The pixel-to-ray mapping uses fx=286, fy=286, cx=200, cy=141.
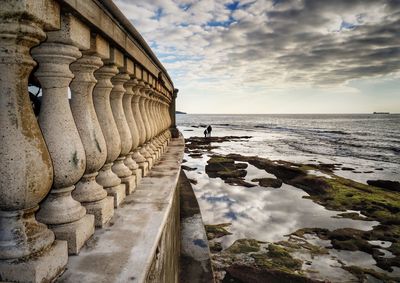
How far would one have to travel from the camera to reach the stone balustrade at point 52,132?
1.13m

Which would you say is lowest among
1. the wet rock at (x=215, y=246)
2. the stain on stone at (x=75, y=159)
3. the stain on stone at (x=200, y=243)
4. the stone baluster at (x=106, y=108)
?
the wet rock at (x=215, y=246)

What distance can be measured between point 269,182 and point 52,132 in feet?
41.2

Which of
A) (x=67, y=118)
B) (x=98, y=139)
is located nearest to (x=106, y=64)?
(x=98, y=139)

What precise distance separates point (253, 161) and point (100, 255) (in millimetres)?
18007

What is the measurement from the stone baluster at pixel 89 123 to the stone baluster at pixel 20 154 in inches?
17.1

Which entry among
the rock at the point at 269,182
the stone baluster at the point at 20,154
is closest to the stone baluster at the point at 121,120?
the stone baluster at the point at 20,154

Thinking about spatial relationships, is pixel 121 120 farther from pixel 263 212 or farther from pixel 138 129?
pixel 263 212

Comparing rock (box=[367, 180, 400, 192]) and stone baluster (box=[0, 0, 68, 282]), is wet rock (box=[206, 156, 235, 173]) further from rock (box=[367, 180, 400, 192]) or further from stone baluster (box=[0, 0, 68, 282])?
stone baluster (box=[0, 0, 68, 282])

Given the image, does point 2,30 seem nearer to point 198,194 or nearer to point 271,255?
point 271,255

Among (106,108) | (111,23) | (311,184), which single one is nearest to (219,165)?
(311,184)

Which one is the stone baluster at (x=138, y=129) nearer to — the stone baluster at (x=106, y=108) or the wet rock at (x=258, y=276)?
the stone baluster at (x=106, y=108)

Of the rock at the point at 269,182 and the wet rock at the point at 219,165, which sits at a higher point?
the wet rock at the point at 219,165

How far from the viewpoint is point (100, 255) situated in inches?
60.8

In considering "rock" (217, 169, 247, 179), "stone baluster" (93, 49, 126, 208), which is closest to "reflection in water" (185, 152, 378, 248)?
"rock" (217, 169, 247, 179)
